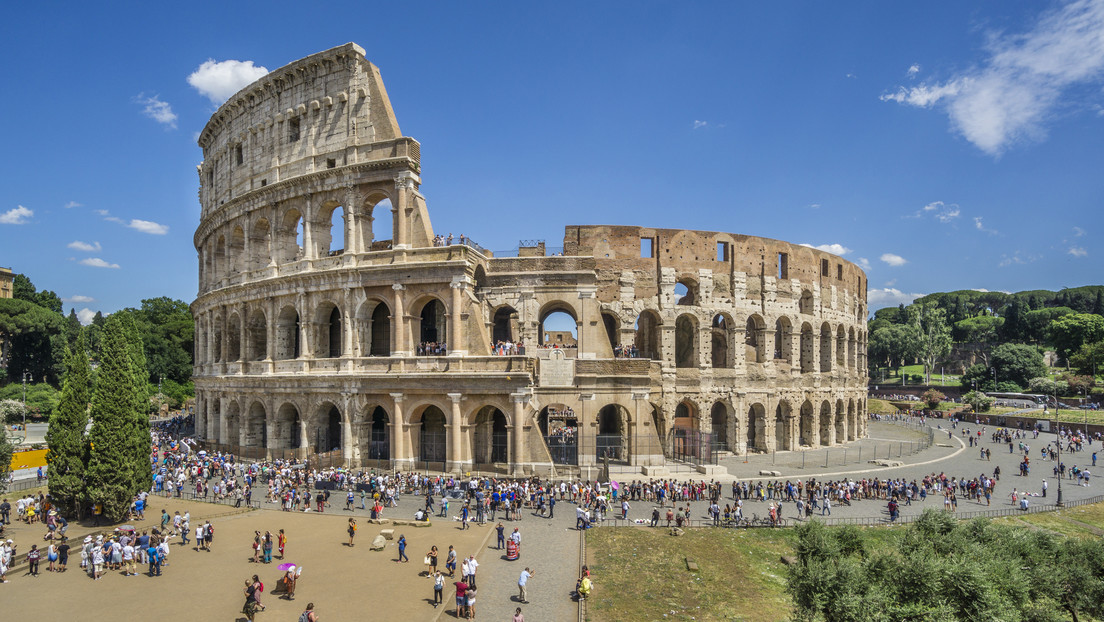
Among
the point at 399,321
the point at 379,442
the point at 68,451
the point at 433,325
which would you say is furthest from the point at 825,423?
the point at 68,451

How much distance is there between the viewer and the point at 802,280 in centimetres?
4472

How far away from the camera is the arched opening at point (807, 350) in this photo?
45.2 m

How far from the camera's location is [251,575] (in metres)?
17.8

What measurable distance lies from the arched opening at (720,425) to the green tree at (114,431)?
105 ft

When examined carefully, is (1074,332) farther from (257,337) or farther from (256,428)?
(256,428)

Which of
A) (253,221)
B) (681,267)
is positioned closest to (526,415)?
(681,267)

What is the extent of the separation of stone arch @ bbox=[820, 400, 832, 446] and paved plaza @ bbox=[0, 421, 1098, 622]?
16.7 metres

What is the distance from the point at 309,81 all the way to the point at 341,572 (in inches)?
1112

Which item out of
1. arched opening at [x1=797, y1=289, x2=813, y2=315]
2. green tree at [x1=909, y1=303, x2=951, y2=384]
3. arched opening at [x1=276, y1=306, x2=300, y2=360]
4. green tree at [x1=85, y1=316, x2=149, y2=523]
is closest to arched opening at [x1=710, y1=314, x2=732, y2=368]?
arched opening at [x1=797, y1=289, x2=813, y2=315]

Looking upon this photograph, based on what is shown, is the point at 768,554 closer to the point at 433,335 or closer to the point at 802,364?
the point at 433,335

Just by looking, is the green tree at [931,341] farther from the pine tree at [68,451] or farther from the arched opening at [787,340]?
the pine tree at [68,451]

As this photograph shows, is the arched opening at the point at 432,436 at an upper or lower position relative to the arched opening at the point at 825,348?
lower

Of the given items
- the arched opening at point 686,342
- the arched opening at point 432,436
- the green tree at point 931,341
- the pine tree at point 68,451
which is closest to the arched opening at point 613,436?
the arched opening at point 686,342

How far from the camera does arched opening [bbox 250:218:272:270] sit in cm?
3759
